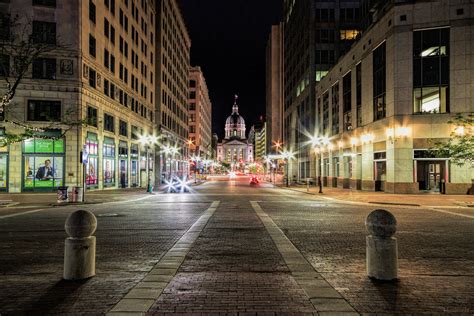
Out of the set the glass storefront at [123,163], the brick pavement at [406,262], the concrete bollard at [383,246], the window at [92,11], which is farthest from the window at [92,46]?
the concrete bollard at [383,246]

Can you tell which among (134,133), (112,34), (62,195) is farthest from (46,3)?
(134,133)

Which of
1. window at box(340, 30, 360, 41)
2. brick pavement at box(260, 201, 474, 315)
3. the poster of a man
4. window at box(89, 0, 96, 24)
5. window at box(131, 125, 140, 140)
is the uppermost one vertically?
window at box(340, 30, 360, 41)

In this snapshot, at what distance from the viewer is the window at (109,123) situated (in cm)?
4397

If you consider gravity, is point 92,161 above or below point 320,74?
below

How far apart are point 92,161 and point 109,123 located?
6.84 m

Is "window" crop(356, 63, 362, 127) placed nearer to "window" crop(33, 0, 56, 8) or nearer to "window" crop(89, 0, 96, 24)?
"window" crop(89, 0, 96, 24)

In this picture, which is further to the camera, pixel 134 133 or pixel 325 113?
pixel 325 113

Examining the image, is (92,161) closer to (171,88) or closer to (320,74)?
(320,74)

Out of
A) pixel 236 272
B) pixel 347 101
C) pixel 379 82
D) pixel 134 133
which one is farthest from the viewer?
pixel 134 133

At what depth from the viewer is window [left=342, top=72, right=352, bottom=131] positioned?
4825cm

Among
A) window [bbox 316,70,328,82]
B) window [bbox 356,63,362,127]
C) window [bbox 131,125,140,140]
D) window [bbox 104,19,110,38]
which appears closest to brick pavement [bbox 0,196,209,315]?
window [bbox 104,19,110,38]

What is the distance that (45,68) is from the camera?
118 ft

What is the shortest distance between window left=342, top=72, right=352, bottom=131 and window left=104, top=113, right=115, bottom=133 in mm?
26621

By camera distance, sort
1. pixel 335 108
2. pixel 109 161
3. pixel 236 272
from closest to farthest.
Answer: pixel 236 272 → pixel 109 161 → pixel 335 108
